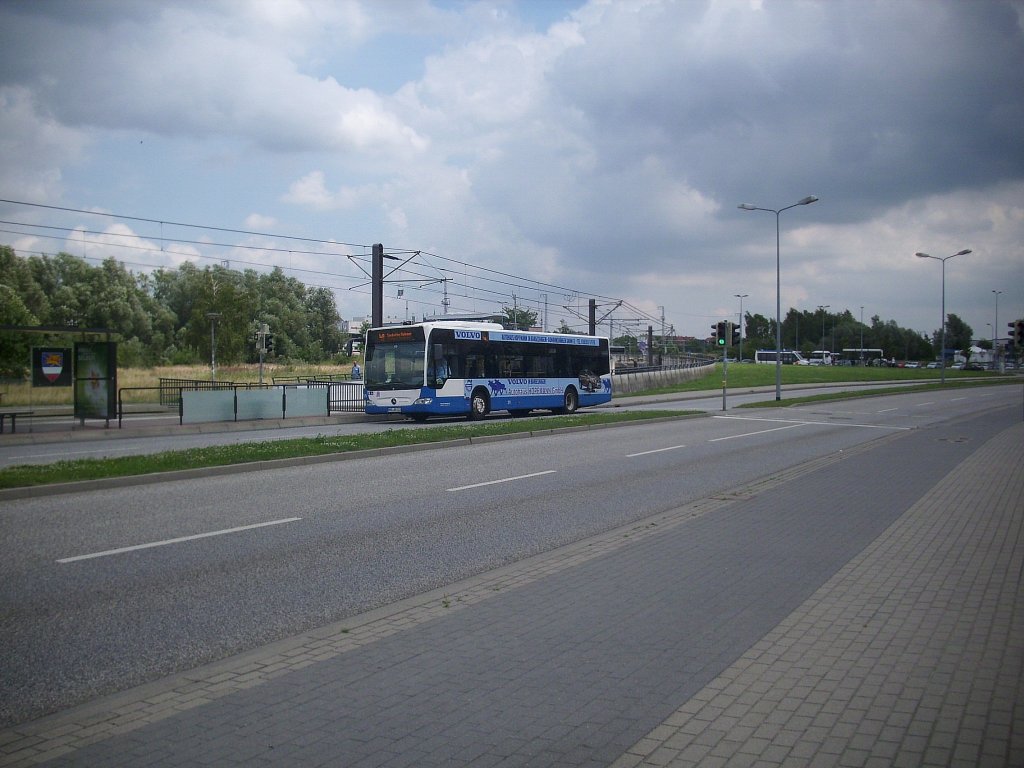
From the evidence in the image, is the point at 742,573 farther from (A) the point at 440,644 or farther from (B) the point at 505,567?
(A) the point at 440,644

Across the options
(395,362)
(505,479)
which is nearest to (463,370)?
(395,362)

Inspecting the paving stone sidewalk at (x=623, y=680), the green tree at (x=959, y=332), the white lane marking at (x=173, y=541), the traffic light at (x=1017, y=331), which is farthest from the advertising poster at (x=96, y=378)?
the green tree at (x=959, y=332)

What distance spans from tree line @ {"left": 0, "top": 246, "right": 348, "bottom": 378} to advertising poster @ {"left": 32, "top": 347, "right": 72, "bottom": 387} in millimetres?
24579

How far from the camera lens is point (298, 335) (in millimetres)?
91250

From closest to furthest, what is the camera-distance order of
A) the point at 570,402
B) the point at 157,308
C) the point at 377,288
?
the point at 377,288 < the point at 570,402 < the point at 157,308

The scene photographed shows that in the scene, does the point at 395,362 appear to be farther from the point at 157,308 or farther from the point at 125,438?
the point at 157,308

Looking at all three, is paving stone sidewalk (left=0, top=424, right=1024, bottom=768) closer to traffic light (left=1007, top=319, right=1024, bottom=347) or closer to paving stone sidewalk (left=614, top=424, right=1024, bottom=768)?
paving stone sidewalk (left=614, top=424, right=1024, bottom=768)

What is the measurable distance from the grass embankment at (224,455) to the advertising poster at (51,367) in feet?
31.9

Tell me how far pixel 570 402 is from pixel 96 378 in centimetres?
1871

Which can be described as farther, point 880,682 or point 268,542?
point 268,542

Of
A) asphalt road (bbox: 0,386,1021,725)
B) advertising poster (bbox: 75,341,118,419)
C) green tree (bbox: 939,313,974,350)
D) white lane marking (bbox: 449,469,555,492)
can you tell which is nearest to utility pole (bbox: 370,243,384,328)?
advertising poster (bbox: 75,341,118,419)

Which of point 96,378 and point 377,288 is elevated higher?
point 377,288

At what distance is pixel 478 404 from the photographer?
3062cm

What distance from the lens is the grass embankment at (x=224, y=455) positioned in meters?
12.9
